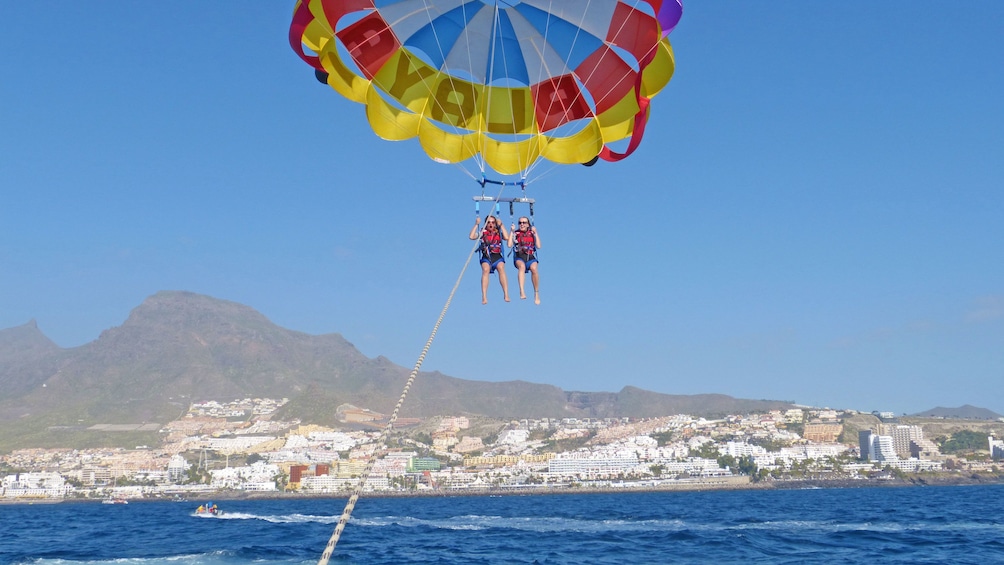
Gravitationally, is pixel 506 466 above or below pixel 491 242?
below

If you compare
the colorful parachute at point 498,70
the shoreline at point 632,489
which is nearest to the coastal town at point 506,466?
the shoreline at point 632,489

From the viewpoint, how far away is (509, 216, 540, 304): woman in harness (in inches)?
560

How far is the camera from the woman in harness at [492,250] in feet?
46.3

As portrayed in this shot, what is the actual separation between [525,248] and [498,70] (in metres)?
3.60

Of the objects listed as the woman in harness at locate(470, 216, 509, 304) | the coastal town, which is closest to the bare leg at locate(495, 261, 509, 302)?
the woman in harness at locate(470, 216, 509, 304)

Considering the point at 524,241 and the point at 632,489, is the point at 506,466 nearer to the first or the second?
the point at 632,489

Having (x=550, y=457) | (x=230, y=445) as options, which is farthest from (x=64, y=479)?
(x=550, y=457)

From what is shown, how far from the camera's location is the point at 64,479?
149 m

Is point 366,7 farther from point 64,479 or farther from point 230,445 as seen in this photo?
point 230,445

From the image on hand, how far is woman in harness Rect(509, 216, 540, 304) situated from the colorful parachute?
1963 millimetres

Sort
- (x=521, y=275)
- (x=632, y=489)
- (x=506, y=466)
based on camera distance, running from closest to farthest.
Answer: (x=521, y=275)
(x=632, y=489)
(x=506, y=466)

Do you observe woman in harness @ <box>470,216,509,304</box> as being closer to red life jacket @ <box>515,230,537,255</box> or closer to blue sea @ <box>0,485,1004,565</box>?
red life jacket @ <box>515,230,537,255</box>

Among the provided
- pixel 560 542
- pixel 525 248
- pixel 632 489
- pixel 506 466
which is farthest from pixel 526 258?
pixel 506 466

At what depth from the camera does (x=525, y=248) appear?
1427 centimetres
